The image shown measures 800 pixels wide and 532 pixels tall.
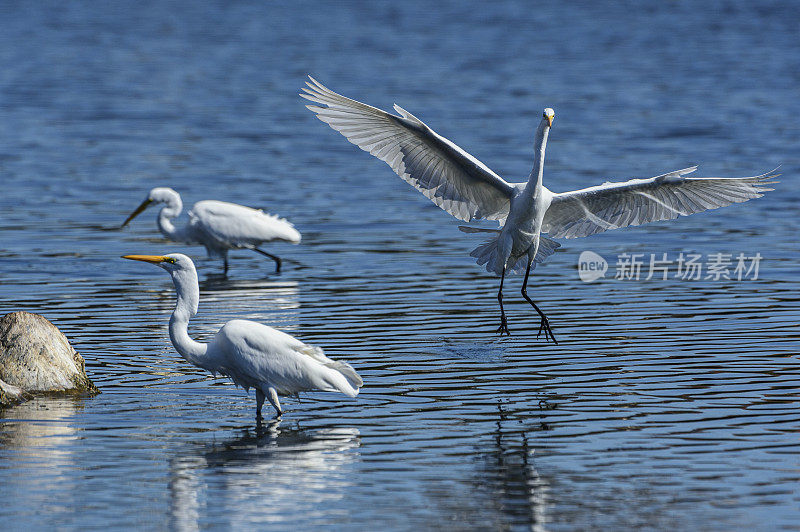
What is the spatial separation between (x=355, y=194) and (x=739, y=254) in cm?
887

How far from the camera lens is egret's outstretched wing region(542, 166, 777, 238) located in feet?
44.2

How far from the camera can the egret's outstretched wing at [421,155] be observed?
12875 mm

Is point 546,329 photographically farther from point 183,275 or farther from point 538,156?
point 183,275

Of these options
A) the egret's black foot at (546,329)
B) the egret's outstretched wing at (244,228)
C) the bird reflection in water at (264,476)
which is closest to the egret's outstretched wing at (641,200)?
the egret's black foot at (546,329)

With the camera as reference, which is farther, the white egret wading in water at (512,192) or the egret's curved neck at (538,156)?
the egret's curved neck at (538,156)

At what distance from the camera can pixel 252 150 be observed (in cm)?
3181

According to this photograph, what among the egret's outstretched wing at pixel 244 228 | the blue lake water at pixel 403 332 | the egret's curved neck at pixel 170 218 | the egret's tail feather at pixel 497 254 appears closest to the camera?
the blue lake water at pixel 403 332

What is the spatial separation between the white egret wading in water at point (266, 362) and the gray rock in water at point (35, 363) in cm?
105

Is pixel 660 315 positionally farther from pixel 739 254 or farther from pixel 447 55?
pixel 447 55

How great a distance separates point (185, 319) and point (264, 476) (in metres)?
2.31

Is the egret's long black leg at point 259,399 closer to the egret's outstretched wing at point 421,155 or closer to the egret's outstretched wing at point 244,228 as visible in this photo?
the egret's outstretched wing at point 421,155

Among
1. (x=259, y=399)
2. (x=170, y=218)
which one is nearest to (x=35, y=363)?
(x=259, y=399)

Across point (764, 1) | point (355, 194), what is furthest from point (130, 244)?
point (764, 1)

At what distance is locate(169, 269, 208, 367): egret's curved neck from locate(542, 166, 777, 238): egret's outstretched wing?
4.24 metres
